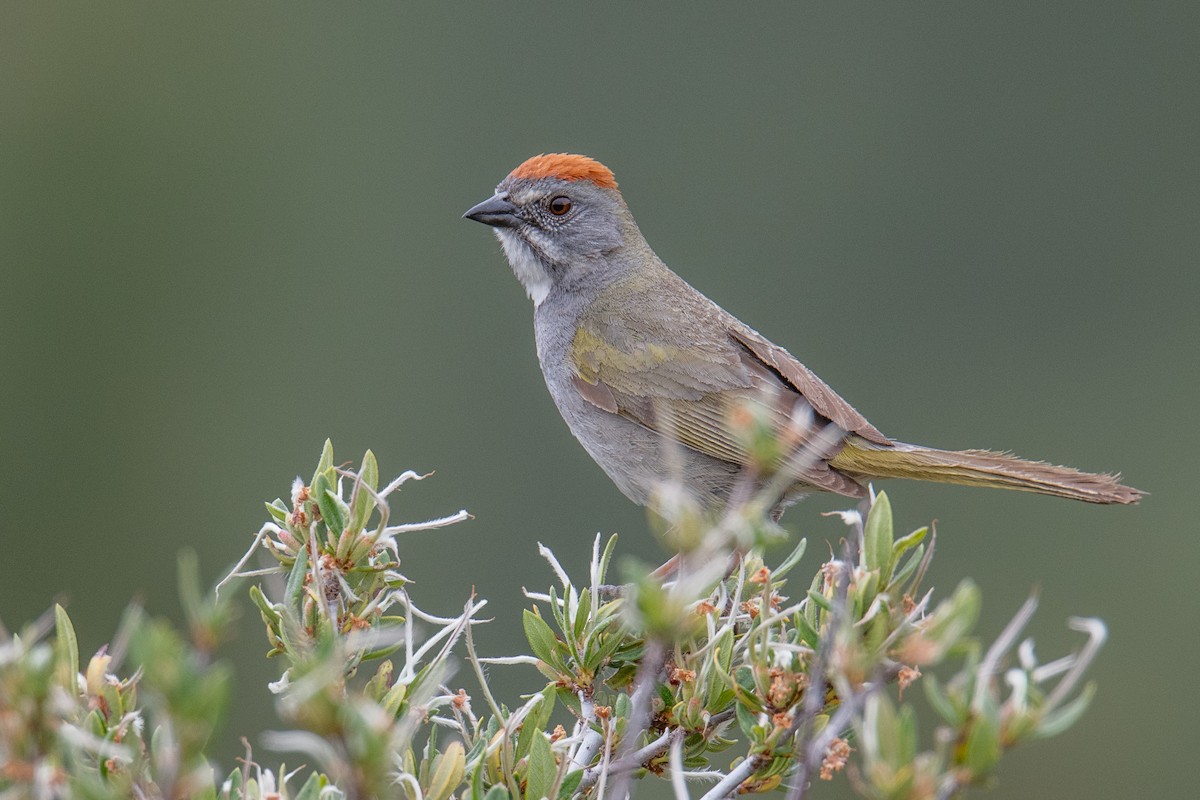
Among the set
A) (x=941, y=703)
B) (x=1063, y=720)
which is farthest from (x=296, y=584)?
(x=1063, y=720)

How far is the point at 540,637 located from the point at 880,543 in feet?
2.80

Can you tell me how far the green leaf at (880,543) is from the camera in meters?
A: 2.36

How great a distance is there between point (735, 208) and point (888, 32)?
2936mm

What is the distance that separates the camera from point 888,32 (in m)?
15.7

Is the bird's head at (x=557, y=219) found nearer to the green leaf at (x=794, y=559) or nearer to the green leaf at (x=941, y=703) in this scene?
the green leaf at (x=794, y=559)

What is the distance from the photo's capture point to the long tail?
13.7ft

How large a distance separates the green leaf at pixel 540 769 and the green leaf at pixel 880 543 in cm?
62

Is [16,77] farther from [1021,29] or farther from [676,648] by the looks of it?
[676,648]

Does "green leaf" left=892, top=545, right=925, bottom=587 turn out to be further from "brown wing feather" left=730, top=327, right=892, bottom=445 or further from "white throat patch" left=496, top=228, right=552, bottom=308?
"white throat patch" left=496, top=228, right=552, bottom=308

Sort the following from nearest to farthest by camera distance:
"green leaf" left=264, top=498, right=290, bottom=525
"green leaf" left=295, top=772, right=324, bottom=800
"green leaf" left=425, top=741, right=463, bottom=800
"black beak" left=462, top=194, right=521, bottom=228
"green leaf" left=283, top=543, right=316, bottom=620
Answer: "green leaf" left=295, top=772, right=324, bottom=800, "green leaf" left=425, top=741, right=463, bottom=800, "green leaf" left=283, top=543, right=316, bottom=620, "green leaf" left=264, top=498, right=290, bottom=525, "black beak" left=462, top=194, right=521, bottom=228

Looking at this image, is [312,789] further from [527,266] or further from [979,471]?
[527,266]

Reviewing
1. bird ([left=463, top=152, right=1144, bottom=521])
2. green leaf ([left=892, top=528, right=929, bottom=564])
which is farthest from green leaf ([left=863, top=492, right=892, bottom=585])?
bird ([left=463, top=152, right=1144, bottom=521])

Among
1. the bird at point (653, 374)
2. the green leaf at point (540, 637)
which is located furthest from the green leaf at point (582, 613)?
the bird at point (653, 374)

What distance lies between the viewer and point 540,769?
2471 millimetres
